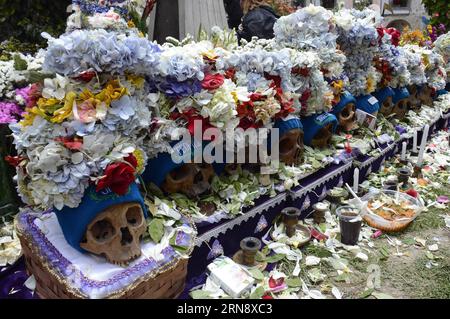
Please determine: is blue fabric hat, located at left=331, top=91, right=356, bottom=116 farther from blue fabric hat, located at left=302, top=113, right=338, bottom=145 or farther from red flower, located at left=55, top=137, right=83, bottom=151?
red flower, located at left=55, top=137, right=83, bottom=151

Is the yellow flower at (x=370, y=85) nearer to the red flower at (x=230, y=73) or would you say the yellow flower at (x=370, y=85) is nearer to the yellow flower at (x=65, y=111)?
the red flower at (x=230, y=73)

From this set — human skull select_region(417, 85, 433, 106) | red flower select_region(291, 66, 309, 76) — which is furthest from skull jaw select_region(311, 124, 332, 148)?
human skull select_region(417, 85, 433, 106)

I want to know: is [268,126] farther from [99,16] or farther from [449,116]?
[449,116]

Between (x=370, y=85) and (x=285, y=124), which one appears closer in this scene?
(x=285, y=124)

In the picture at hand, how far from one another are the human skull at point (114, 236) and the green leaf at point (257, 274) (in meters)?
0.76

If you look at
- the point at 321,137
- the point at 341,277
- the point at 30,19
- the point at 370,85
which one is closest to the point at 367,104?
the point at 370,85

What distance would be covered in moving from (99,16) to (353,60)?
266 centimetres

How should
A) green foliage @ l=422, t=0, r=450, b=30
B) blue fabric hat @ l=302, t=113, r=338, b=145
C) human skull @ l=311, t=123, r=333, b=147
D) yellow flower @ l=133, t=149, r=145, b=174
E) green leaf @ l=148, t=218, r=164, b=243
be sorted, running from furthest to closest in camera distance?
green foliage @ l=422, t=0, r=450, b=30 → human skull @ l=311, t=123, r=333, b=147 → blue fabric hat @ l=302, t=113, r=338, b=145 → green leaf @ l=148, t=218, r=164, b=243 → yellow flower @ l=133, t=149, r=145, b=174

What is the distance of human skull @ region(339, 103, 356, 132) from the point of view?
13.4 feet

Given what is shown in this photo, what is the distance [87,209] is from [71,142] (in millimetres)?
347

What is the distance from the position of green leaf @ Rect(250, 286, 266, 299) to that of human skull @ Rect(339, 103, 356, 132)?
240 centimetres

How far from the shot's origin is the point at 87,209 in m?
1.92

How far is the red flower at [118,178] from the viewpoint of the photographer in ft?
6.12

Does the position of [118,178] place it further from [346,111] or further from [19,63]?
[346,111]
